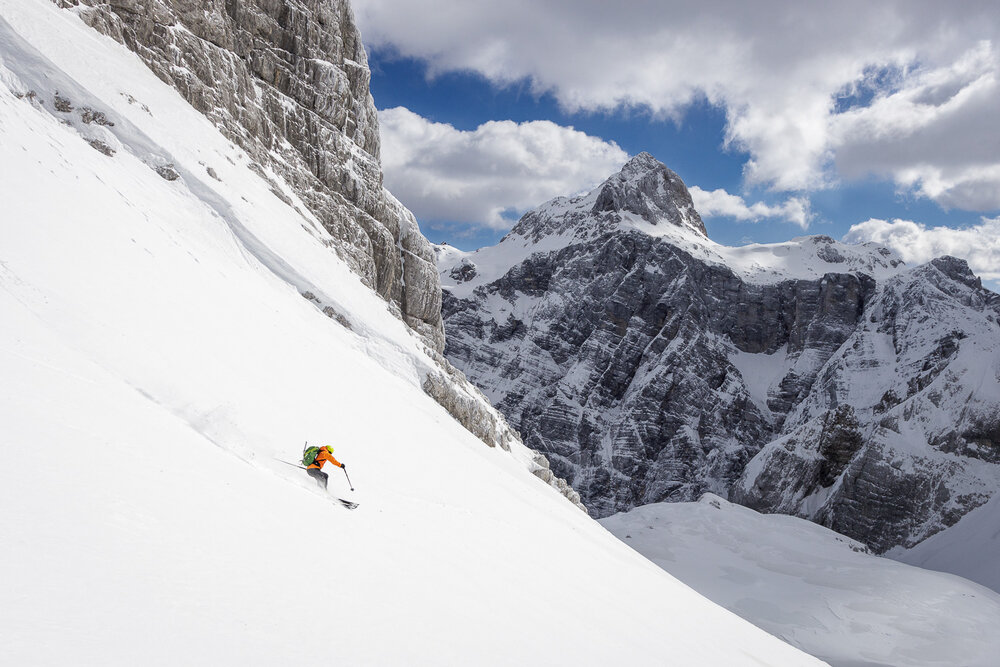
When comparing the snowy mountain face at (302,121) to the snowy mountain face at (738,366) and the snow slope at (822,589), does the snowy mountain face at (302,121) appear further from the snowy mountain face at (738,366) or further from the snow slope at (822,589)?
the snowy mountain face at (738,366)

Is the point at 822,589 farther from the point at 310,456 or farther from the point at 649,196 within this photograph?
the point at 649,196

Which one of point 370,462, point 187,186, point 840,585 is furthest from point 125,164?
point 840,585

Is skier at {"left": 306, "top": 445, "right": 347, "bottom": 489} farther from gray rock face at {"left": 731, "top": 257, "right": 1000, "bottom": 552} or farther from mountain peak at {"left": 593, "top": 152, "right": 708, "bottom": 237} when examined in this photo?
Result: mountain peak at {"left": 593, "top": 152, "right": 708, "bottom": 237}

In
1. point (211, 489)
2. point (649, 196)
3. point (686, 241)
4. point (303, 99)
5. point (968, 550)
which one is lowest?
point (211, 489)

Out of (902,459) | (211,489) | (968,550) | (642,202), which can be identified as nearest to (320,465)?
(211,489)

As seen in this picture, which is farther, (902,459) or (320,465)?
(902,459)

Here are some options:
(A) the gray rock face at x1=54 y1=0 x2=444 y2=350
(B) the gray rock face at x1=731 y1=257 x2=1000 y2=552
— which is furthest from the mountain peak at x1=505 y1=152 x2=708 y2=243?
(A) the gray rock face at x1=54 y1=0 x2=444 y2=350

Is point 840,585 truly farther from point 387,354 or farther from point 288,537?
point 288,537

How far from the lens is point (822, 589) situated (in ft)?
145

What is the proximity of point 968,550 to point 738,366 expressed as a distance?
327 ft

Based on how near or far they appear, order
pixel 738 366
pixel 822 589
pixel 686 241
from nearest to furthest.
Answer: pixel 822 589, pixel 738 366, pixel 686 241

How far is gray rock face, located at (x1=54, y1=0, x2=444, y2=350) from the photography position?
32656mm

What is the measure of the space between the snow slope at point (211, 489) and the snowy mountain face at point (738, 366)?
7616cm

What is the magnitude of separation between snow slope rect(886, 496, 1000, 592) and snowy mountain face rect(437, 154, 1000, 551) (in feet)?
7.47
